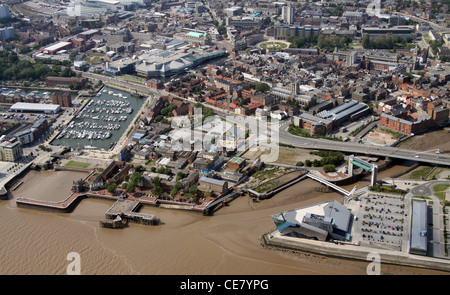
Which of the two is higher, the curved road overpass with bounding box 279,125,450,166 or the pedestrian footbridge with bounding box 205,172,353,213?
the curved road overpass with bounding box 279,125,450,166

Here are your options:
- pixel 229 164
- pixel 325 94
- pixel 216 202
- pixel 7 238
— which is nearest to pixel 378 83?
pixel 325 94

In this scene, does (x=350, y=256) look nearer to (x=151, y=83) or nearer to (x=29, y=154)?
(x=29, y=154)

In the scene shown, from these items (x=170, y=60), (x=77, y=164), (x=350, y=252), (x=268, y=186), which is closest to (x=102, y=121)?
(x=77, y=164)

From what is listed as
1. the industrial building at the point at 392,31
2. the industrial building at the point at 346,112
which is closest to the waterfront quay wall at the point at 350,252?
the industrial building at the point at 346,112

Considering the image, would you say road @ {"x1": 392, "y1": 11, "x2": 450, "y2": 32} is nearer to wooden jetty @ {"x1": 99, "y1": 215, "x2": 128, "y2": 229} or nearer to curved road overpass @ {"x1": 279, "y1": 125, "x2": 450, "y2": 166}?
curved road overpass @ {"x1": 279, "y1": 125, "x2": 450, "y2": 166}

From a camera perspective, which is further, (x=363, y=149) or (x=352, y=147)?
(x=352, y=147)

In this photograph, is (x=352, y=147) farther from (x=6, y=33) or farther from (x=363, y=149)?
(x=6, y=33)

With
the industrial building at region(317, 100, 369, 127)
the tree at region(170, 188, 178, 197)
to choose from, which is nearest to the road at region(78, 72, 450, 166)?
the industrial building at region(317, 100, 369, 127)
